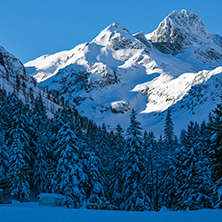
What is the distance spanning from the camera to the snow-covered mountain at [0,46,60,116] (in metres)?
141

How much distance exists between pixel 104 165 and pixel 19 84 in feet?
380

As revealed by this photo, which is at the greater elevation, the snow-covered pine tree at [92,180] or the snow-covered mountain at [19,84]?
the snow-covered mountain at [19,84]

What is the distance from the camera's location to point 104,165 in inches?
2019

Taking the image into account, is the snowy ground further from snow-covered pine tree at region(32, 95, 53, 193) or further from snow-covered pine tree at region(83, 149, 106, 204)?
snow-covered pine tree at region(32, 95, 53, 193)

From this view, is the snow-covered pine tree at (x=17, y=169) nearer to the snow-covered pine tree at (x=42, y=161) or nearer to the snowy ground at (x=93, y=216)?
the snow-covered pine tree at (x=42, y=161)

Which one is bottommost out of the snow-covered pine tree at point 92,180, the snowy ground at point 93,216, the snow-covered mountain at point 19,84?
the snowy ground at point 93,216

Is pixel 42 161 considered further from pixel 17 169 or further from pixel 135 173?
pixel 135 173

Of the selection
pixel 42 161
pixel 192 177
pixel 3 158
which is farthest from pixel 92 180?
pixel 192 177

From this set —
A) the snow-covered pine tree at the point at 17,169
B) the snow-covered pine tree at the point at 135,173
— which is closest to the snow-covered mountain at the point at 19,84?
Answer: the snow-covered pine tree at the point at 17,169

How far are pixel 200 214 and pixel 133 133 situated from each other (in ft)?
65.4

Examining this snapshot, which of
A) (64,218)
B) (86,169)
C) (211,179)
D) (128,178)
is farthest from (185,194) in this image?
(64,218)

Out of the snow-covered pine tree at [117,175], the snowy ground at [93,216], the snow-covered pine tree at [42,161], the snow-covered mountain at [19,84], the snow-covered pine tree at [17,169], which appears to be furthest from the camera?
the snow-covered mountain at [19,84]

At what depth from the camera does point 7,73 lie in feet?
538

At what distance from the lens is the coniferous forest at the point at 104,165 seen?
110ft
